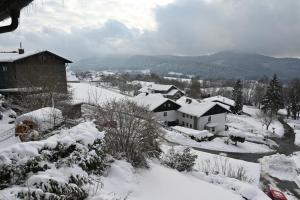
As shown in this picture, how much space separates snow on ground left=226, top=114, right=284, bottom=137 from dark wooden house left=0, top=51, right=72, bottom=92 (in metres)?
34.0

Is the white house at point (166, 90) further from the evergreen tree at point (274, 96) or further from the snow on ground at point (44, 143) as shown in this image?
the snow on ground at point (44, 143)

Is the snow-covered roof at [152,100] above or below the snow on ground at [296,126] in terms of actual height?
above

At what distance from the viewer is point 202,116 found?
43.8 meters

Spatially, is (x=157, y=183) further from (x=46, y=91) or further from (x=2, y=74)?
(x=2, y=74)

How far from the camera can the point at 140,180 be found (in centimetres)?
974

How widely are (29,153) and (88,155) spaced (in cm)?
203

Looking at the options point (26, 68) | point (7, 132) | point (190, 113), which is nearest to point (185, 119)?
point (190, 113)

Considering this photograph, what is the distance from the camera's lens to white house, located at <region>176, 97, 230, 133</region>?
44.2 metres

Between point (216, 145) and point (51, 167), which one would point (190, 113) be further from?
point (51, 167)

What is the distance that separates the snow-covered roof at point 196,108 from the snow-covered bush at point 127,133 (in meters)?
30.1

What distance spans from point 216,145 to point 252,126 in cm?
1981

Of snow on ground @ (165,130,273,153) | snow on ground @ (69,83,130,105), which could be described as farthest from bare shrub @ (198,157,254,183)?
snow on ground @ (165,130,273,153)

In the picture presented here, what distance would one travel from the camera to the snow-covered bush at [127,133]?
11.6m

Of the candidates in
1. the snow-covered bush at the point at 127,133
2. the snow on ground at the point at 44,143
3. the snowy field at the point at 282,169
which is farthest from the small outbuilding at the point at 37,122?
the snowy field at the point at 282,169
